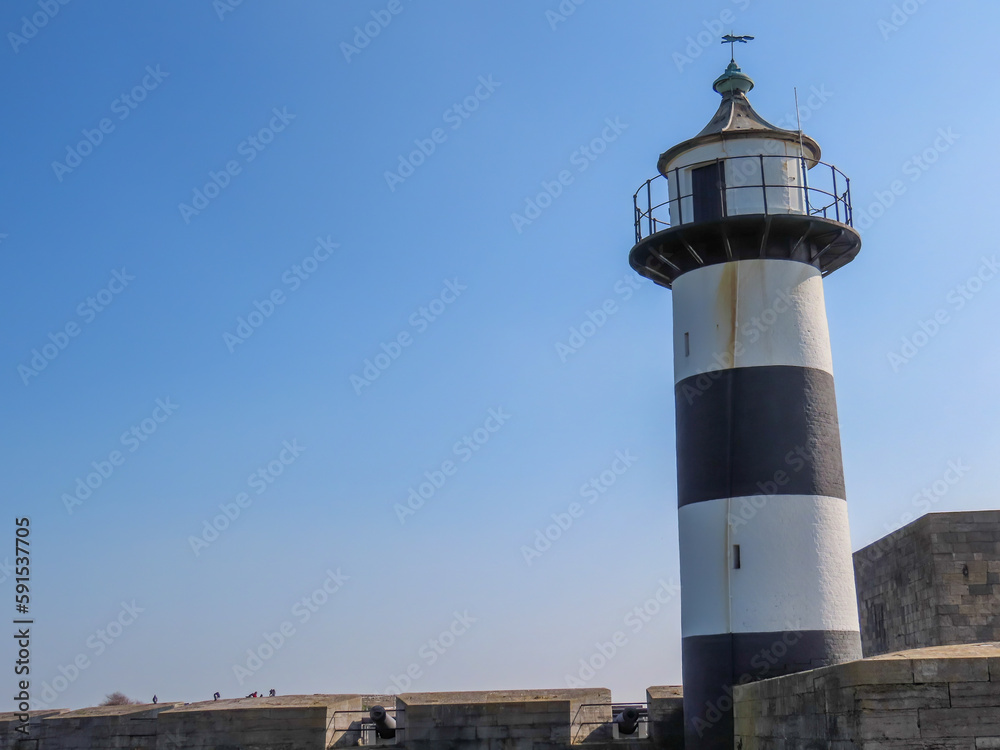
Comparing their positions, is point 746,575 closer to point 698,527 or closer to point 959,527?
point 698,527

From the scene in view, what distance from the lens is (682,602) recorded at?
13.3 metres

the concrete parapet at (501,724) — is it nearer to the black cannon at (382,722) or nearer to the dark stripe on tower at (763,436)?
the black cannon at (382,722)

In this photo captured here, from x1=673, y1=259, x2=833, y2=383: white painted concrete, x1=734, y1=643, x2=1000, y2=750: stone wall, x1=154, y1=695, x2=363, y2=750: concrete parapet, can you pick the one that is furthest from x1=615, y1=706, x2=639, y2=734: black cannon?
x1=734, y1=643, x2=1000, y2=750: stone wall

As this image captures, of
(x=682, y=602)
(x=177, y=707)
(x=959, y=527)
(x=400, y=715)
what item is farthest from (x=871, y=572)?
(x=177, y=707)

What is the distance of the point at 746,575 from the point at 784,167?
5150 millimetres

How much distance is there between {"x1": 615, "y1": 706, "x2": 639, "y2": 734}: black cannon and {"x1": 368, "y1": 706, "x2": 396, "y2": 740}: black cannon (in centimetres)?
277

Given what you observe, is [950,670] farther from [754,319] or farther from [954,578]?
[954,578]

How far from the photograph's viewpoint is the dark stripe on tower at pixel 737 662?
40.3ft

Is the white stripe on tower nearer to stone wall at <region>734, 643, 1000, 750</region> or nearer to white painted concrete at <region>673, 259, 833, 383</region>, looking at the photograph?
white painted concrete at <region>673, 259, 833, 383</region>

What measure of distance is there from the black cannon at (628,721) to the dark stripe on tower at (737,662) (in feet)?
2.82

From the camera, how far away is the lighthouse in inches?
493

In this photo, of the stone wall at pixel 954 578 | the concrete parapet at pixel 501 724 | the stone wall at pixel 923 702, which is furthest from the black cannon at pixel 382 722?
the stone wall at pixel 954 578

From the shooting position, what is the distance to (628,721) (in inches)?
530

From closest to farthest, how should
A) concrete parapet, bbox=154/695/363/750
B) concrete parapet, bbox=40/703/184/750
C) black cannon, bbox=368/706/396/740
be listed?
1. concrete parapet, bbox=154/695/363/750
2. black cannon, bbox=368/706/396/740
3. concrete parapet, bbox=40/703/184/750
